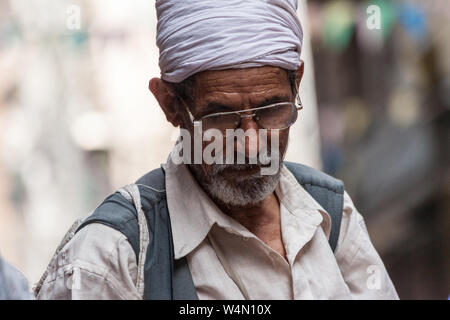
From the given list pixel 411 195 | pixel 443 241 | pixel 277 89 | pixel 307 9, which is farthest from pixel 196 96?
pixel 307 9

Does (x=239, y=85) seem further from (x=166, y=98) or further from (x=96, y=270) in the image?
(x=96, y=270)

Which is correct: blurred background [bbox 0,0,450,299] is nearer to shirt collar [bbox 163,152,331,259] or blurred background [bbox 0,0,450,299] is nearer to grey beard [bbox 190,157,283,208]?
shirt collar [bbox 163,152,331,259]

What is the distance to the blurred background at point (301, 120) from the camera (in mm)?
12031

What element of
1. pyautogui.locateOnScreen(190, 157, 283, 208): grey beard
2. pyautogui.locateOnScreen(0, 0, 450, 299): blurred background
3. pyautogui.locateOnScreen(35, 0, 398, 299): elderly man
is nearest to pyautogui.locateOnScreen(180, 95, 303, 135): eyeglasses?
pyautogui.locateOnScreen(35, 0, 398, 299): elderly man

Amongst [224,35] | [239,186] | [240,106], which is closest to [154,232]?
[239,186]

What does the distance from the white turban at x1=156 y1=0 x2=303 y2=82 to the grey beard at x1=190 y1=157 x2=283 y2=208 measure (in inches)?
11.4

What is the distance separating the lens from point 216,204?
305 centimetres

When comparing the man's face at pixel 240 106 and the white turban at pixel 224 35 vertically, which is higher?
the white turban at pixel 224 35

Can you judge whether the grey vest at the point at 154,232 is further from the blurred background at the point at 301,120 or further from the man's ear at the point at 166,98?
the blurred background at the point at 301,120

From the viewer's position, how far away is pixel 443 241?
11336mm

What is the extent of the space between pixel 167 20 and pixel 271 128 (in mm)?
436

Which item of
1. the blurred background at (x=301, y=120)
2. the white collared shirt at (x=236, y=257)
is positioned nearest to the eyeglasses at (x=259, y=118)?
the white collared shirt at (x=236, y=257)

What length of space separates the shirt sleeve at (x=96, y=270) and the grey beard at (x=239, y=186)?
35cm
